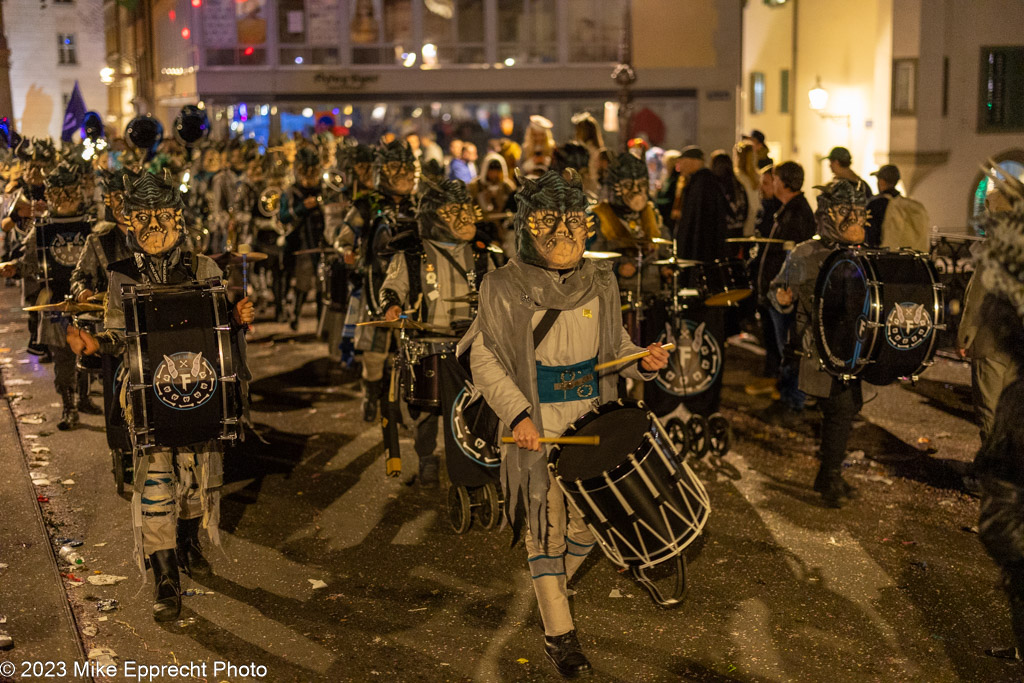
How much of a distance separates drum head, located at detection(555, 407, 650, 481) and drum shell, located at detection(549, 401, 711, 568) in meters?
0.02

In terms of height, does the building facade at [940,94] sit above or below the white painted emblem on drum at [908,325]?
above

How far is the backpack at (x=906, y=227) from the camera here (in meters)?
9.82

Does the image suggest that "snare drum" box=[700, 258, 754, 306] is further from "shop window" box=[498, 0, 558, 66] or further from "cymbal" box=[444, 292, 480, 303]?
"shop window" box=[498, 0, 558, 66]

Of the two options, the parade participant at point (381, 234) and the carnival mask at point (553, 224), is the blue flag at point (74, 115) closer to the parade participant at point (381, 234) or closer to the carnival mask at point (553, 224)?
the parade participant at point (381, 234)

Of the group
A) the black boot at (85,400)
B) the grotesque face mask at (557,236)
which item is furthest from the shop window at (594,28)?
the grotesque face mask at (557,236)

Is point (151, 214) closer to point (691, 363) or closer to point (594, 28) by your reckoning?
point (691, 363)

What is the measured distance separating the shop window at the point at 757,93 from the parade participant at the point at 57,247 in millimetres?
28660

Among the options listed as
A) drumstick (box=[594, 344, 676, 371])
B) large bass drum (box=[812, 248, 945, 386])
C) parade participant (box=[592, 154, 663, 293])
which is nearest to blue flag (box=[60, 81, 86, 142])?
parade participant (box=[592, 154, 663, 293])

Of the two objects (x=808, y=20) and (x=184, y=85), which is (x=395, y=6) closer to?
(x=184, y=85)

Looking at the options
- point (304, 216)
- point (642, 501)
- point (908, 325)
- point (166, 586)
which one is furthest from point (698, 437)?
point (304, 216)

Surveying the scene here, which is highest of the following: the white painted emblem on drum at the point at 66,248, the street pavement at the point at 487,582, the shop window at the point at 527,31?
the shop window at the point at 527,31

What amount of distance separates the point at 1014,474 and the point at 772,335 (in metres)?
6.75

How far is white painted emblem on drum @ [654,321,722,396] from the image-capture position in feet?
28.5

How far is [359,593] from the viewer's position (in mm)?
6469
